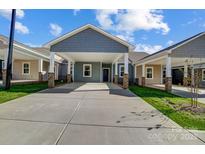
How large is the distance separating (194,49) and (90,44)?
27.6 ft

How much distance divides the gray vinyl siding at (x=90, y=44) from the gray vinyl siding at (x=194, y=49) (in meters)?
4.44

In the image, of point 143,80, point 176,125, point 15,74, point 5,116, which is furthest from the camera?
point 15,74

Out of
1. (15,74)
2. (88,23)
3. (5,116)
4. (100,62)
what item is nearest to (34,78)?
(15,74)

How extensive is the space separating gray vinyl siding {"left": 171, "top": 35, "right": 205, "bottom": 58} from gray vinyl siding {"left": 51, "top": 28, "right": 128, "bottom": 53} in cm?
444

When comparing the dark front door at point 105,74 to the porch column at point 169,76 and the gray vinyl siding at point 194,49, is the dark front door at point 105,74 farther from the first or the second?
the gray vinyl siding at point 194,49

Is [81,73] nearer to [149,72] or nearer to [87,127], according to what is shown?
[149,72]

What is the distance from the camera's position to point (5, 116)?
6469 mm

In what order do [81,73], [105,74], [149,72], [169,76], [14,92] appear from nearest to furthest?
[14,92], [169,76], [149,72], [81,73], [105,74]

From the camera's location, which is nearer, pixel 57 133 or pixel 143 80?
pixel 57 133

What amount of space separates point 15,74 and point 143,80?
16048mm

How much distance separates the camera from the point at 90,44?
1638 centimetres

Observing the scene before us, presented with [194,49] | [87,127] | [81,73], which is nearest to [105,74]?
[81,73]

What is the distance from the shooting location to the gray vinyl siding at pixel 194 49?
51.8 ft
